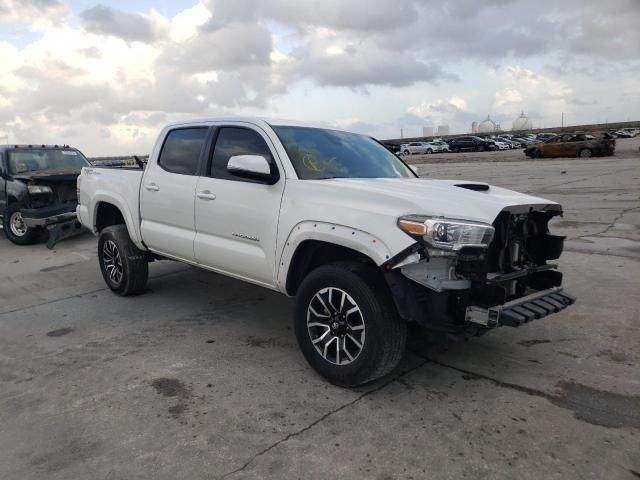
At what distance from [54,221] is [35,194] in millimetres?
676

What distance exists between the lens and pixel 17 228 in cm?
1012

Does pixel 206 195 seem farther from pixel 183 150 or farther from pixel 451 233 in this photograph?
pixel 451 233

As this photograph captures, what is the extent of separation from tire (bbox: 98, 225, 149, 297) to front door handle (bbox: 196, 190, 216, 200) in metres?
1.61

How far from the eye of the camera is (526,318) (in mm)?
3240

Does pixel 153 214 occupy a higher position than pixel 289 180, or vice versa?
pixel 289 180

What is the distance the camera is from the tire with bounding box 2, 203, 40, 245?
9.89 meters

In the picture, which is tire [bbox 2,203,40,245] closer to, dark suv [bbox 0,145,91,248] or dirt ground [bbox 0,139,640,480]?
dark suv [bbox 0,145,91,248]

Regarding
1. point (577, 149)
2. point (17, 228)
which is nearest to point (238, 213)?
point (17, 228)

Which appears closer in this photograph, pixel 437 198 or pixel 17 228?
pixel 437 198

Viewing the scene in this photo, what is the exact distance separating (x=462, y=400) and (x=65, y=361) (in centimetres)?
315

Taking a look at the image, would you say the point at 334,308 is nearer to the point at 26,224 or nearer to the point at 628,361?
the point at 628,361

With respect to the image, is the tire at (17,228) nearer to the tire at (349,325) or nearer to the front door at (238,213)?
the front door at (238,213)

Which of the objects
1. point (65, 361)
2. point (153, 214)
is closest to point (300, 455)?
point (65, 361)

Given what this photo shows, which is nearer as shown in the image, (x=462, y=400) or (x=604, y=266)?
(x=462, y=400)
